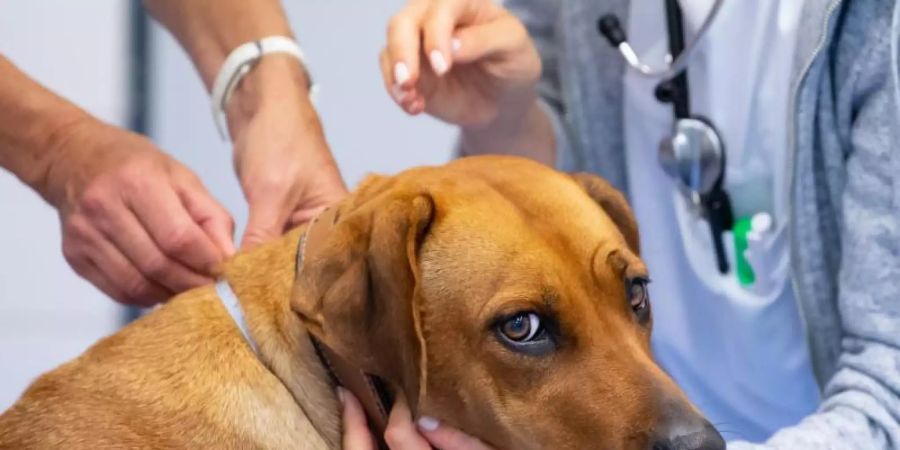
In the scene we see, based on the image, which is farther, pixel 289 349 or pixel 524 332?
pixel 289 349

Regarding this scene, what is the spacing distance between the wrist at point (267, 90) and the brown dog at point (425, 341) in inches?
18.5

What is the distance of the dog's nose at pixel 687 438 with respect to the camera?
986 millimetres

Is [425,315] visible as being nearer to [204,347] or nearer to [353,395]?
[353,395]

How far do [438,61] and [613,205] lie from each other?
0.99ft

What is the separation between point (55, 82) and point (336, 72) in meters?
0.73

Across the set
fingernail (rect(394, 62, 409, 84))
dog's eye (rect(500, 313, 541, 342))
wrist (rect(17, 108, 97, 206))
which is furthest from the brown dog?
wrist (rect(17, 108, 97, 206))

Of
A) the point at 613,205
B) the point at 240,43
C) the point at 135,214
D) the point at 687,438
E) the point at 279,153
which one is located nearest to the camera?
the point at 687,438

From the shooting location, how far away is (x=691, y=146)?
159 cm

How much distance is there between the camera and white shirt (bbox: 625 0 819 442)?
1559 mm

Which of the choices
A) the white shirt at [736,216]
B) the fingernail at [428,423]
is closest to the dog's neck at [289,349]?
the fingernail at [428,423]

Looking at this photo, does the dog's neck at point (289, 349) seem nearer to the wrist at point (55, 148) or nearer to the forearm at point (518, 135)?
the wrist at point (55, 148)

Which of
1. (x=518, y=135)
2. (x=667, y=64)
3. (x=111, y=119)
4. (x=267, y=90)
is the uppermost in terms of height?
(x=267, y=90)

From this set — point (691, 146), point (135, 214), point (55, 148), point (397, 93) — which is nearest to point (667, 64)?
point (691, 146)

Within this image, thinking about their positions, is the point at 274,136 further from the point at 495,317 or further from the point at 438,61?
the point at 495,317
